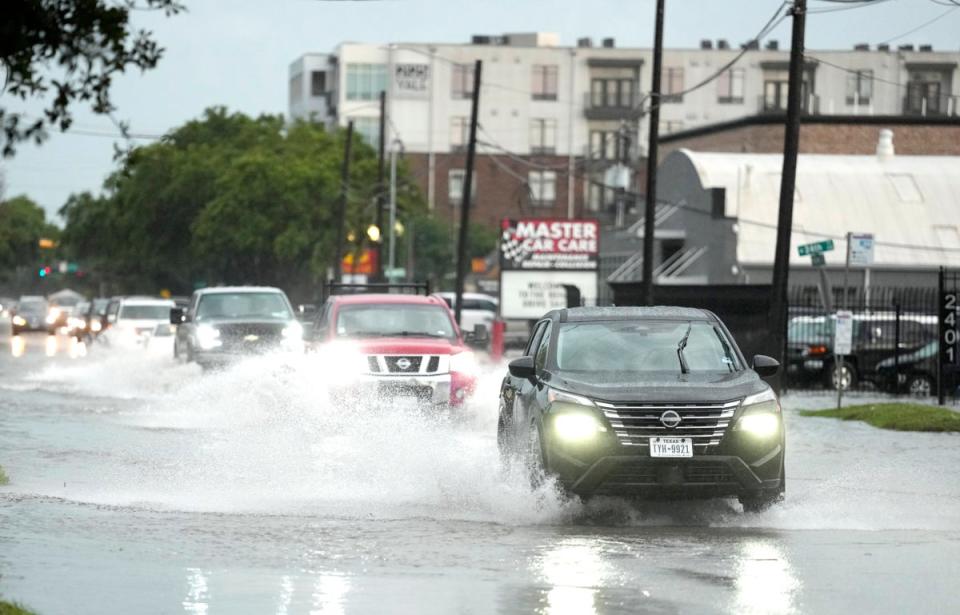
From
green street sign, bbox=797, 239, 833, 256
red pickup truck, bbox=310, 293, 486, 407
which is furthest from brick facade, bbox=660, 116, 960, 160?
red pickup truck, bbox=310, 293, 486, 407

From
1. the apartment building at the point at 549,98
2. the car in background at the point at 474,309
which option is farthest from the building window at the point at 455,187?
the car in background at the point at 474,309

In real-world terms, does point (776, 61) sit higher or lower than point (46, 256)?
higher

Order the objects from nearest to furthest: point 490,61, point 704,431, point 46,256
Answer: point 704,431 < point 490,61 < point 46,256

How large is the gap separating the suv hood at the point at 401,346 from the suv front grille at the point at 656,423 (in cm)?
994

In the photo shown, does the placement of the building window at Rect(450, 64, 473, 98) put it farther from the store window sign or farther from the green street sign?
the green street sign

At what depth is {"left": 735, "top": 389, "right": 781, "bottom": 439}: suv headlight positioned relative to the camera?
13820mm

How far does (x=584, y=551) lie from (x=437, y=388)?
1117 cm

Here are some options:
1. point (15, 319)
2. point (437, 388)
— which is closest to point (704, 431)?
point (437, 388)

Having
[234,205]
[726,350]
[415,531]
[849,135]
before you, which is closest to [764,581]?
[415,531]

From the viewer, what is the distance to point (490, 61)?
118m

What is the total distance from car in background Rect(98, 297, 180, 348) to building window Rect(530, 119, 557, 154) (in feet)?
239

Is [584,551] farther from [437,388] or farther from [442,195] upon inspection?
[442,195]

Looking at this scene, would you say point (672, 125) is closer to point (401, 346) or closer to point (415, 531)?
point (401, 346)

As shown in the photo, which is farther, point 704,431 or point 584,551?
point 704,431
